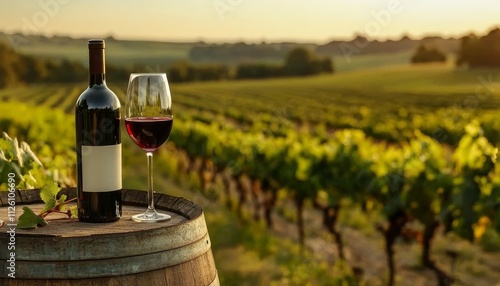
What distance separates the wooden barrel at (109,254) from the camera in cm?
212

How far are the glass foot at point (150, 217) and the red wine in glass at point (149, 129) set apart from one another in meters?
0.25

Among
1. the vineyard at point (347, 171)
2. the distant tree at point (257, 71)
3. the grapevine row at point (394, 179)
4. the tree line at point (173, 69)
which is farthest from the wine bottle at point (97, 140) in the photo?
the distant tree at point (257, 71)

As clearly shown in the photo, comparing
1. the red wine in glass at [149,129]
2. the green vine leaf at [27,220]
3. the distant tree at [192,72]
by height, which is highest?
the red wine in glass at [149,129]

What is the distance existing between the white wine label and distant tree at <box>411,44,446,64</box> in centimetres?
5601

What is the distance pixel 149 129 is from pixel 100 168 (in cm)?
26

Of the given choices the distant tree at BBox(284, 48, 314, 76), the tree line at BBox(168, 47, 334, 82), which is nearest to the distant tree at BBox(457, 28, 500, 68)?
the tree line at BBox(168, 47, 334, 82)

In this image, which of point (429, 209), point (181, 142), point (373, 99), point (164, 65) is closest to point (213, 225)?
point (429, 209)

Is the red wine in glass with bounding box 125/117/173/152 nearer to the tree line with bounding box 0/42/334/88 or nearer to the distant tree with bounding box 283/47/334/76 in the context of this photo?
the tree line with bounding box 0/42/334/88

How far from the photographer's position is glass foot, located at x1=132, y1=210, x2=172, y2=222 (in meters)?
2.47

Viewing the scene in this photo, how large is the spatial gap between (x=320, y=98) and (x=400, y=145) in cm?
3050

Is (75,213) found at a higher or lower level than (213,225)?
higher

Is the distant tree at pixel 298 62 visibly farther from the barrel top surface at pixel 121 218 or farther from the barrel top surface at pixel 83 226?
the barrel top surface at pixel 83 226

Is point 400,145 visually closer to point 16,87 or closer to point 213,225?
point 213,225

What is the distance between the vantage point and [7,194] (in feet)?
9.08
